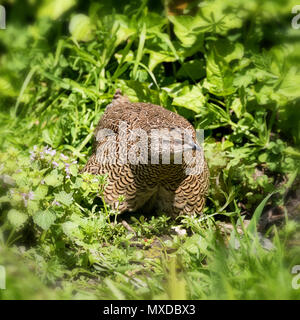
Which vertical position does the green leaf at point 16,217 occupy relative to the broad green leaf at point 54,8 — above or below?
below

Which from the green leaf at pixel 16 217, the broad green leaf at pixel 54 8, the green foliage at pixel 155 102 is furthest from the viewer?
the broad green leaf at pixel 54 8

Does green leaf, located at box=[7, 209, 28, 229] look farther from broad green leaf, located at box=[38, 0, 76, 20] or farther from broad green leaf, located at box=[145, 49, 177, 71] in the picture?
broad green leaf, located at box=[38, 0, 76, 20]

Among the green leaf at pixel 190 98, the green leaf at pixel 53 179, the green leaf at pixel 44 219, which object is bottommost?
the green leaf at pixel 44 219

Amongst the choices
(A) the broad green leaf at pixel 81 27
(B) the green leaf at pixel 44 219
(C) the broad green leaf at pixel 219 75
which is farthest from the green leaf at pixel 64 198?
(A) the broad green leaf at pixel 81 27

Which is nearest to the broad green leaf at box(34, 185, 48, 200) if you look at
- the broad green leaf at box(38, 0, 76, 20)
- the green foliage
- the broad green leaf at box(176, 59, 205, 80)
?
the green foliage

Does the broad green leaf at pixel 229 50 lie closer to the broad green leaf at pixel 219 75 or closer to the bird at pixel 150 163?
the broad green leaf at pixel 219 75

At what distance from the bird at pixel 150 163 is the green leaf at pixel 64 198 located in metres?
0.53

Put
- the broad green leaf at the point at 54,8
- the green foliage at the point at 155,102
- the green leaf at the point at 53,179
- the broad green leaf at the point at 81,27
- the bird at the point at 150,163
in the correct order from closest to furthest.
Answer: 1. the green foliage at the point at 155,102
2. the green leaf at the point at 53,179
3. the bird at the point at 150,163
4. the broad green leaf at the point at 81,27
5. the broad green leaf at the point at 54,8

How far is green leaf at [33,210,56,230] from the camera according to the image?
10.1 ft

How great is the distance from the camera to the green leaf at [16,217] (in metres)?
3.09

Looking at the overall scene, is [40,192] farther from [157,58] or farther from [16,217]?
[157,58]

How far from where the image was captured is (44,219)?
3117 mm

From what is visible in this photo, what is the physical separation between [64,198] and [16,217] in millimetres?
348
